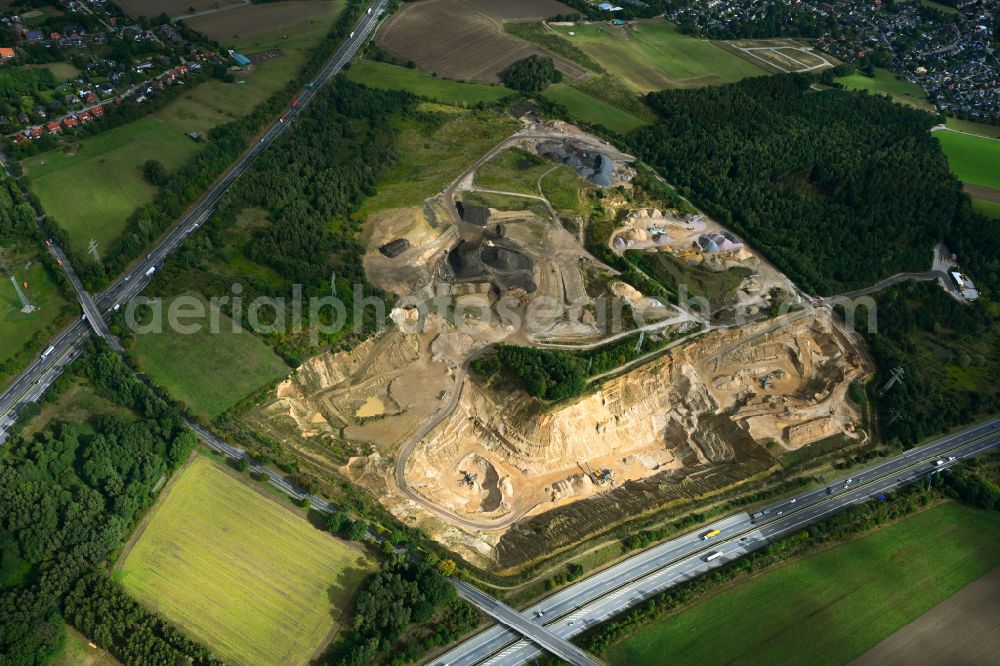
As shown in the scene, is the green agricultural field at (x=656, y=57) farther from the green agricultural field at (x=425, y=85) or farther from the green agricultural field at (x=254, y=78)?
the green agricultural field at (x=254, y=78)

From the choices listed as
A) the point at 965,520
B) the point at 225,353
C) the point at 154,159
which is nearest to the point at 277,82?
the point at 154,159

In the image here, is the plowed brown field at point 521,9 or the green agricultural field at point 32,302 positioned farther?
the plowed brown field at point 521,9

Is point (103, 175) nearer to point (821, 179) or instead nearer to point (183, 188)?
point (183, 188)

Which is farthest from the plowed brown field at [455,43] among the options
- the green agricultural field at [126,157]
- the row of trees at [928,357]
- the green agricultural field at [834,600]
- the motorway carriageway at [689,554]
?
the green agricultural field at [834,600]

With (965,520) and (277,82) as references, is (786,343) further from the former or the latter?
(277,82)

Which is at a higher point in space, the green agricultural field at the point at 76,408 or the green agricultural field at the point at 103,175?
the green agricultural field at the point at 103,175

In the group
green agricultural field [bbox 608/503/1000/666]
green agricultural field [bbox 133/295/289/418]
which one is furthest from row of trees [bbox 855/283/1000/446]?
green agricultural field [bbox 133/295/289/418]

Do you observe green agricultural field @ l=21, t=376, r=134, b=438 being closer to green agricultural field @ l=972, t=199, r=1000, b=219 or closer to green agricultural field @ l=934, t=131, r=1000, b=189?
green agricultural field @ l=972, t=199, r=1000, b=219
